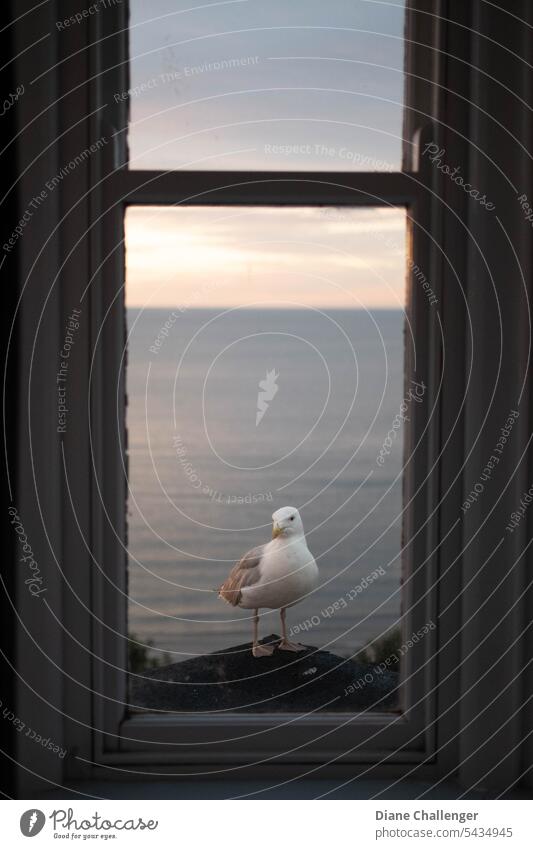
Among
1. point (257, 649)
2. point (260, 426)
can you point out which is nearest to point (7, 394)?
point (260, 426)

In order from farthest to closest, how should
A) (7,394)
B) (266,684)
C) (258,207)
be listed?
1. (266,684)
2. (258,207)
3. (7,394)

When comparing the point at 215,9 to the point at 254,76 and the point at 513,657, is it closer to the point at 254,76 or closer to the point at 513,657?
the point at 254,76

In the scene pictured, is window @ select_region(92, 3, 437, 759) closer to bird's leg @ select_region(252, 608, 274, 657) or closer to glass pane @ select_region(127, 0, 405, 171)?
glass pane @ select_region(127, 0, 405, 171)

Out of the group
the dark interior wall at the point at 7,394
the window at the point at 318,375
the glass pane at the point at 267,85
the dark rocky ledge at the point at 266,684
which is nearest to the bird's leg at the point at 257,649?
the dark rocky ledge at the point at 266,684

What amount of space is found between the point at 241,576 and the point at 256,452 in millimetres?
247

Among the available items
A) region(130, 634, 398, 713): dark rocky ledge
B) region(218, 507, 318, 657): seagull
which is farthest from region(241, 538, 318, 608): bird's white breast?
region(130, 634, 398, 713): dark rocky ledge

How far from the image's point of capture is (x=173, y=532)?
1.95 meters

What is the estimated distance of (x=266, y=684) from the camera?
78.0 inches

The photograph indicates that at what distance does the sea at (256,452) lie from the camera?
1899 mm

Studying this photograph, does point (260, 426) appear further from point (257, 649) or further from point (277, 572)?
point (257, 649)

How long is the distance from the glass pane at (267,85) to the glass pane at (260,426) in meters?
0.12

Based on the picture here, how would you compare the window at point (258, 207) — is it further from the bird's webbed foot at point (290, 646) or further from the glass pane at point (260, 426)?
the bird's webbed foot at point (290, 646)
